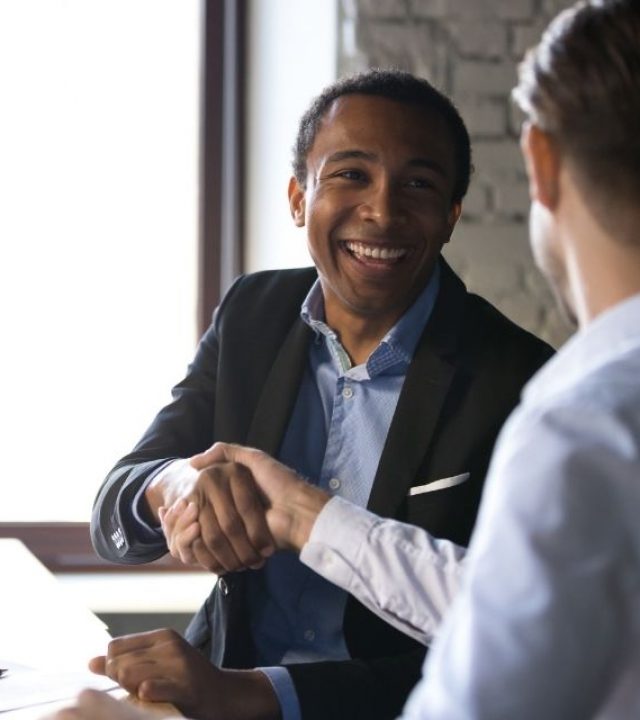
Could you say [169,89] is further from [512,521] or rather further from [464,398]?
[512,521]

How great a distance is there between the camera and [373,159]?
5.58 ft

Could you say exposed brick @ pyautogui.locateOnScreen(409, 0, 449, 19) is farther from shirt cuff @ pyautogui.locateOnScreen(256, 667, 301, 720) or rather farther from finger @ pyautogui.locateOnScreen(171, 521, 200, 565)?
shirt cuff @ pyautogui.locateOnScreen(256, 667, 301, 720)

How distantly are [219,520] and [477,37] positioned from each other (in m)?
1.56

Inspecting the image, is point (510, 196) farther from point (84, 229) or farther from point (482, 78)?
point (84, 229)

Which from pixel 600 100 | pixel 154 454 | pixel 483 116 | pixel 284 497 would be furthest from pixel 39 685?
pixel 483 116

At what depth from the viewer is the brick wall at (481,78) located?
103 inches

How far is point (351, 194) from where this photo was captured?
173 centimetres

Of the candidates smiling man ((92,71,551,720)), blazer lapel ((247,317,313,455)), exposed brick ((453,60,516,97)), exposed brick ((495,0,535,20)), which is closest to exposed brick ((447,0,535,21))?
exposed brick ((495,0,535,20))

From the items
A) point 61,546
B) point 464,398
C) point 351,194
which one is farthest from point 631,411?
point 61,546

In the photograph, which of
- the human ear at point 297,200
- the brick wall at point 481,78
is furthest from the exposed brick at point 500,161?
the human ear at point 297,200

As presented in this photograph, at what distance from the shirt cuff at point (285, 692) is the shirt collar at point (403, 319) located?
52cm

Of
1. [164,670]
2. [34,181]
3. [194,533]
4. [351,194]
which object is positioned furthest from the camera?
[34,181]

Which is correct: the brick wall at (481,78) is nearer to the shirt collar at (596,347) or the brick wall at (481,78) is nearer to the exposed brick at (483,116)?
the exposed brick at (483,116)

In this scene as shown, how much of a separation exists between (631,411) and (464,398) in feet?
3.31
